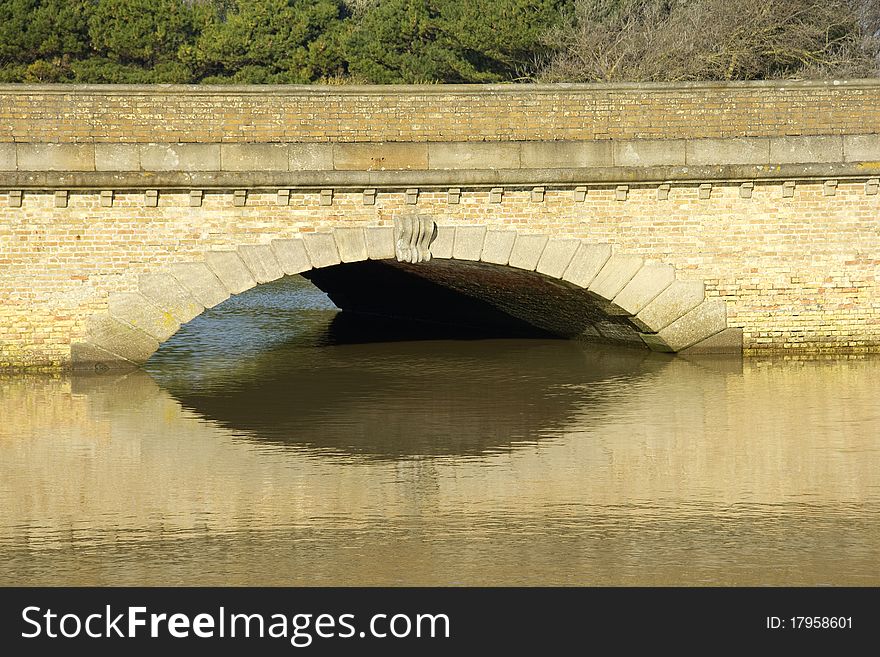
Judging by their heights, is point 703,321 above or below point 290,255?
below

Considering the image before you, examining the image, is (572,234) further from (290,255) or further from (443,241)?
A: (290,255)

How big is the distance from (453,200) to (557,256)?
1.31 meters

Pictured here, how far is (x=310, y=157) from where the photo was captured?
44.1 feet

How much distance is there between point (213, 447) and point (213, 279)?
3.52 meters

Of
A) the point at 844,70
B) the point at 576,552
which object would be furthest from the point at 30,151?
the point at 844,70

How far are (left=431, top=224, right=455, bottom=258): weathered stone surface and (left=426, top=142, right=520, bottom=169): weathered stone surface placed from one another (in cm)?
67

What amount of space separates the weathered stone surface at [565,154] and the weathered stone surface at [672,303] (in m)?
1.62

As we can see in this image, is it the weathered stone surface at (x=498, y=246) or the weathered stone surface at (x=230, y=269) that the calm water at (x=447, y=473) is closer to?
the weathered stone surface at (x=230, y=269)

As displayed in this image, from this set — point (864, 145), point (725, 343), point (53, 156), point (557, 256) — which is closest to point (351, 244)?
point (557, 256)

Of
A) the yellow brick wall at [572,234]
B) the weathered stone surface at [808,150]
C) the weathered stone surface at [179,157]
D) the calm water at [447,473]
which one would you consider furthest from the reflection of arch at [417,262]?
the weathered stone surface at [808,150]

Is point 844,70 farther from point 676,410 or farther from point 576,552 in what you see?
point 576,552

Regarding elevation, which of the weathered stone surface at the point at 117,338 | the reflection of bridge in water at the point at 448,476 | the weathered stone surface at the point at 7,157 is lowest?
the reflection of bridge in water at the point at 448,476

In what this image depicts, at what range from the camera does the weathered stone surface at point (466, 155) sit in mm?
13688

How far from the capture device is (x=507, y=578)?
6.50m
